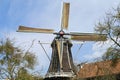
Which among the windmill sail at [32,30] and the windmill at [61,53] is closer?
the windmill at [61,53]

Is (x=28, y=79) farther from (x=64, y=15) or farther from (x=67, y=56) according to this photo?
(x=64, y=15)

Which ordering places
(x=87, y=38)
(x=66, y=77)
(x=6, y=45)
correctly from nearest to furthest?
(x=6, y=45), (x=66, y=77), (x=87, y=38)

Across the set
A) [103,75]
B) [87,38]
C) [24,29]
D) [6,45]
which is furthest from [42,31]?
[103,75]

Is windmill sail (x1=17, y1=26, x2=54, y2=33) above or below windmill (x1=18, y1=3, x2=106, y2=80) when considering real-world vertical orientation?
above

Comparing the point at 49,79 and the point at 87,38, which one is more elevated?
the point at 87,38

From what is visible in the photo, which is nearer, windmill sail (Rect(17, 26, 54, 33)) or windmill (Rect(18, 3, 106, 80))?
windmill (Rect(18, 3, 106, 80))

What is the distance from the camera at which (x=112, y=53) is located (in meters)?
26.2

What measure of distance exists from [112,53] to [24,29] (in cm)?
1506

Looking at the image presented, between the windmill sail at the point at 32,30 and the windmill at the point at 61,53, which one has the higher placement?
the windmill sail at the point at 32,30

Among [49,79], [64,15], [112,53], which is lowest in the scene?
[49,79]

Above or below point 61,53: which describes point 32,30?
above

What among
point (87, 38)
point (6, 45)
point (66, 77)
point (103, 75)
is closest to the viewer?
point (103, 75)

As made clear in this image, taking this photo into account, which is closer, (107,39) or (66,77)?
(107,39)

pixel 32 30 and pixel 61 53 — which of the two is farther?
pixel 32 30
